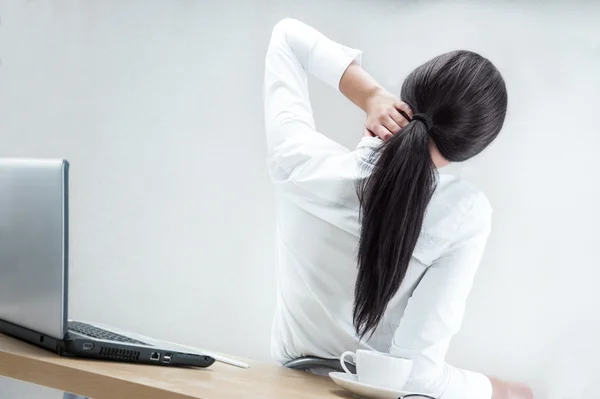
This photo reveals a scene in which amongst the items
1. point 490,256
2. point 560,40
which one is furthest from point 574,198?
point 560,40

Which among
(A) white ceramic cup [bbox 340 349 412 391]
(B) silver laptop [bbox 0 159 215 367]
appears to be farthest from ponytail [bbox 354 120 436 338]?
(B) silver laptop [bbox 0 159 215 367]

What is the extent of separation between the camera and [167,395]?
0.90 meters

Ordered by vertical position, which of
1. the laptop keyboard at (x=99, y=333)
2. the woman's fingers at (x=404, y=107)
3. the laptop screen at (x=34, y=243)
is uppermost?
the woman's fingers at (x=404, y=107)

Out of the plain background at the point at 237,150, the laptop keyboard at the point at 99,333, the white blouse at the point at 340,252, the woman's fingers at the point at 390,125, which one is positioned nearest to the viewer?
the laptop keyboard at the point at 99,333

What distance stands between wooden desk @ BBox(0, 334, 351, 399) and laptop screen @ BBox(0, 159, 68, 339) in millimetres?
62

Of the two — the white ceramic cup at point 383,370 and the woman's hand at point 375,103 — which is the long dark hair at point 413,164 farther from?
the white ceramic cup at point 383,370

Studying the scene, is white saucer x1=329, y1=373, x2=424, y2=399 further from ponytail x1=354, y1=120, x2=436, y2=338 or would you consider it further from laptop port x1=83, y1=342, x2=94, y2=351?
laptop port x1=83, y1=342, x2=94, y2=351

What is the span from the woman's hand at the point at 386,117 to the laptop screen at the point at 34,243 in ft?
2.11

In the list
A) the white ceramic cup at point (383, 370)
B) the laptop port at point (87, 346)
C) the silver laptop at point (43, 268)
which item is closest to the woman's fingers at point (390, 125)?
the white ceramic cup at point (383, 370)

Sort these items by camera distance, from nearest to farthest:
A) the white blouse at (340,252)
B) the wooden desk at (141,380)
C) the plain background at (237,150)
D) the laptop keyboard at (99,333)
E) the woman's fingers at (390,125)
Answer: the wooden desk at (141,380) → the laptop keyboard at (99,333) → the white blouse at (340,252) → the woman's fingers at (390,125) → the plain background at (237,150)

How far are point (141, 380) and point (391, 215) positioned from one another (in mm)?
576

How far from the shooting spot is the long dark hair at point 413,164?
4.40 ft

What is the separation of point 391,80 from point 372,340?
1.02m

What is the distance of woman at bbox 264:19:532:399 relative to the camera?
Result: 1.34m
